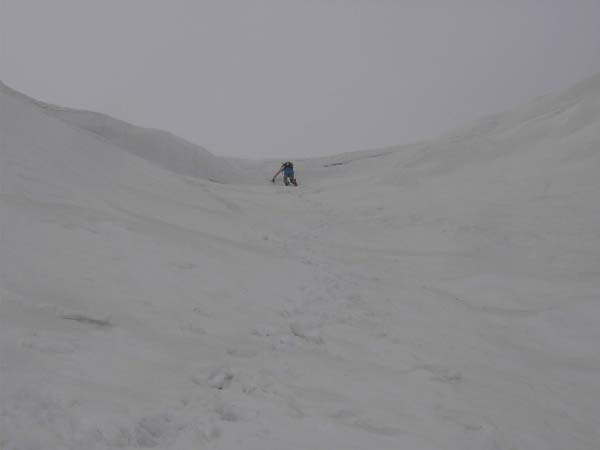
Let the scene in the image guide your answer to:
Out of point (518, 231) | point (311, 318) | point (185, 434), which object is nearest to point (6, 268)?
point (185, 434)

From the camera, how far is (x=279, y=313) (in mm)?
5266

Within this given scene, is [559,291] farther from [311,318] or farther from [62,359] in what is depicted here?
[62,359]

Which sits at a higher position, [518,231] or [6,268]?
[518,231]

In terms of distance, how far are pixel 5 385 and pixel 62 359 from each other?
1.66 feet

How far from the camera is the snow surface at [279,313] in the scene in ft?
9.84

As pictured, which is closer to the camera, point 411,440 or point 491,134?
point 411,440

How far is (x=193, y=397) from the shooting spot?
3.18 metres

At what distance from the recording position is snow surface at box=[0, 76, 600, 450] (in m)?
3.00

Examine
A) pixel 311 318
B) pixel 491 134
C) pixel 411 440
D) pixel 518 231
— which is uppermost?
pixel 491 134

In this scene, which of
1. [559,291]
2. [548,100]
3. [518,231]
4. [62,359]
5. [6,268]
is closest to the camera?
[62,359]

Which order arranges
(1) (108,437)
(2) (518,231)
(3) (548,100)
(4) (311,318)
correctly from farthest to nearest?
(3) (548,100) < (2) (518,231) < (4) (311,318) < (1) (108,437)

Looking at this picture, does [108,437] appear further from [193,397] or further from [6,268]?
[6,268]

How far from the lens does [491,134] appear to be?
59.6ft

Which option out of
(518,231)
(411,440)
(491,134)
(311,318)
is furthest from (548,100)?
(411,440)
